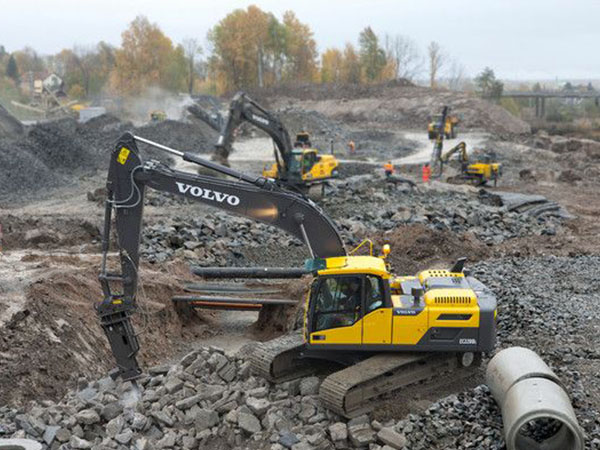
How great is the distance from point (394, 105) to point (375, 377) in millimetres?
49272

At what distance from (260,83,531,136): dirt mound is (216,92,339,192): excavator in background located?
2554 centimetres

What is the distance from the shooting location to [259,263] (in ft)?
53.9

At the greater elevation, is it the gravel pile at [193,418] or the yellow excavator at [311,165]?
the yellow excavator at [311,165]

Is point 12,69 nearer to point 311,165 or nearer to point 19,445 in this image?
point 311,165

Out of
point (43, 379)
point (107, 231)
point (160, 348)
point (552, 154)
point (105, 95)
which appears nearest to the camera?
point (107, 231)

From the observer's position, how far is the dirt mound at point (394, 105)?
163 feet

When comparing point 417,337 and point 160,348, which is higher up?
point 417,337

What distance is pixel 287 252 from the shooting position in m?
17.1

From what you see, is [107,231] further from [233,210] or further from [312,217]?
[312,217]

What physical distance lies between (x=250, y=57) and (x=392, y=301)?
7014 centimetres

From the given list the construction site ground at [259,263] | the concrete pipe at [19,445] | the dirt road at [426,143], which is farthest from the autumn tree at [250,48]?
the concrete pipe at [19,445]

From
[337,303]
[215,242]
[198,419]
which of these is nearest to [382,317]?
[337,303]

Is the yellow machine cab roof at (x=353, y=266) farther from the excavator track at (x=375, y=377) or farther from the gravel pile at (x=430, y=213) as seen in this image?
the gravel pile at (x=430, y=213)

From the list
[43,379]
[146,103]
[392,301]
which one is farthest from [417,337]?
[146,103]
